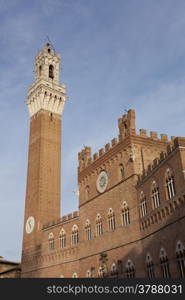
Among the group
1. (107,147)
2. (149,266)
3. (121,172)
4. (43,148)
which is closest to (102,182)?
(121,172)

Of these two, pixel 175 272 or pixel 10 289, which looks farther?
pixel 175 272

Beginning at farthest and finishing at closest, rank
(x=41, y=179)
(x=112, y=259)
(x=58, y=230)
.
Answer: (x=41, y=179) < (x=58, y=230) < (x=112, y=259)

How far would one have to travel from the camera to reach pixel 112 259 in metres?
28.9

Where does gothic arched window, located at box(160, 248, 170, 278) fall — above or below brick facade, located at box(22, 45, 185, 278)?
below

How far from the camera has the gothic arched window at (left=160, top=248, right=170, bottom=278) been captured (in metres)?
→ 22.0

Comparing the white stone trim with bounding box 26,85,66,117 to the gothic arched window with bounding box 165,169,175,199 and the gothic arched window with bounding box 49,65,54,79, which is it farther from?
the gothic arched window with bounding box 165,169,175,199

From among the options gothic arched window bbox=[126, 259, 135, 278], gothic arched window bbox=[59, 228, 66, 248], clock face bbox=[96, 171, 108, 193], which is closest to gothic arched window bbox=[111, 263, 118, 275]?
gothic arched window bbox=[126, 259, 135, 278]

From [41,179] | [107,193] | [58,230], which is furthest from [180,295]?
[41,179]

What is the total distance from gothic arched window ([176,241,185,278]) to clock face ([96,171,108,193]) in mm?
12125

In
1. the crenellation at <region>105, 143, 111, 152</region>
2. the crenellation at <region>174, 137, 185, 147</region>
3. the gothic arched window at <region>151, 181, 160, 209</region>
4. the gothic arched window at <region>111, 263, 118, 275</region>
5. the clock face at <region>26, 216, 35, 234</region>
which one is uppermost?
the crenellation at <region>105, 143, 111, 152</region>

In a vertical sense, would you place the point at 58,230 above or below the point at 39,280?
above

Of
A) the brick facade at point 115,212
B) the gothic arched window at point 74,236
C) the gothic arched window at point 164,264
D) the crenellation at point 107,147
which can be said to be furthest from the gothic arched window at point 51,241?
the gothic arched window at point 164,264

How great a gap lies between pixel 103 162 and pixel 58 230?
10464 mm

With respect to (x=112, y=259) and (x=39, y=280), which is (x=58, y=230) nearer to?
(x=112, y=259)
